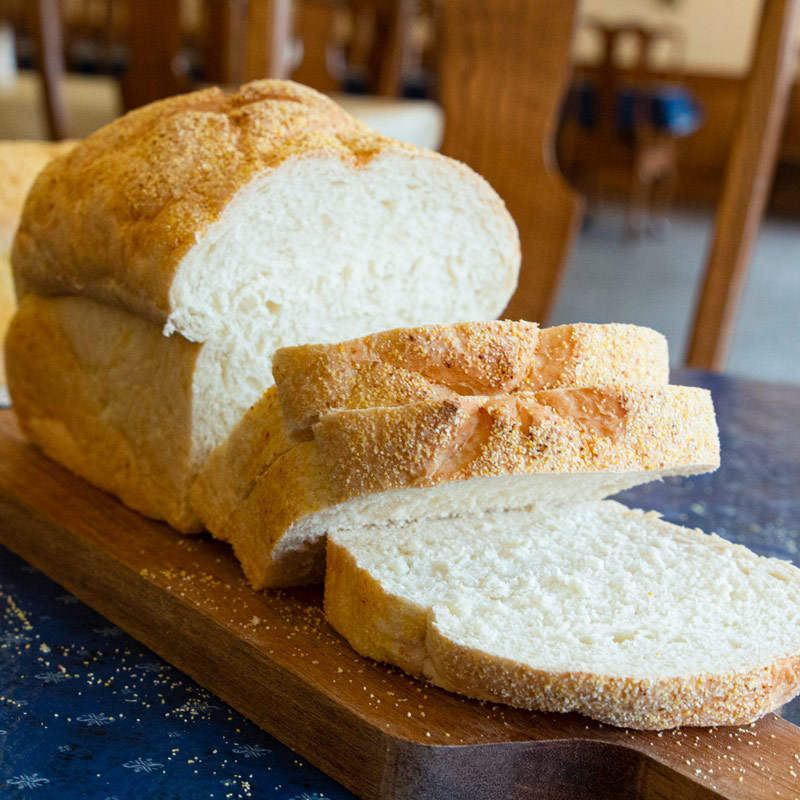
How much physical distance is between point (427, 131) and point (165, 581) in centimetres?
416

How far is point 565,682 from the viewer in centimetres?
88

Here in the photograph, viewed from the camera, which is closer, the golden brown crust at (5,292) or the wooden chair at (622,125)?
the golden brown crust at (5,292)

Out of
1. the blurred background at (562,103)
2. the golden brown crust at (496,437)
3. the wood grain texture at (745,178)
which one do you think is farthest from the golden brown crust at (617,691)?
the wood grain texture at (745,178)

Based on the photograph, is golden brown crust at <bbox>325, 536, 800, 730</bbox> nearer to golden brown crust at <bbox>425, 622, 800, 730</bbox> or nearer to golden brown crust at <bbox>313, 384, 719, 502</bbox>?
golden brown crust at <bbox>425, 622, 800, 730</bbox>

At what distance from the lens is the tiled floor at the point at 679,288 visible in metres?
6.28

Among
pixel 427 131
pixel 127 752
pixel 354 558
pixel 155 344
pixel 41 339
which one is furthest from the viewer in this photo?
pixel 427 131

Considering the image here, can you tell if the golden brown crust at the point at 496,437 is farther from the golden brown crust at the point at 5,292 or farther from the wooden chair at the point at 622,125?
the wooden chair at the point at 622,125

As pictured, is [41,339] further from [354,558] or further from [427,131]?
[427,131]

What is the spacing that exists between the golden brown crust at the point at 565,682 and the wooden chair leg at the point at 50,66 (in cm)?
404

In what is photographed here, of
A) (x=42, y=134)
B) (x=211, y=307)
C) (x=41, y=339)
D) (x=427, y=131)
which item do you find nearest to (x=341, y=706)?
(x=211, y=307)

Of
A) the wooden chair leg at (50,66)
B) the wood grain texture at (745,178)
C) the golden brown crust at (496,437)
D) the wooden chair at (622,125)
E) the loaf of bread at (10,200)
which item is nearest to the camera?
the golden brown crust at (496,437)

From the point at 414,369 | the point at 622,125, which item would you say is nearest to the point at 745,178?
the point at 414,369

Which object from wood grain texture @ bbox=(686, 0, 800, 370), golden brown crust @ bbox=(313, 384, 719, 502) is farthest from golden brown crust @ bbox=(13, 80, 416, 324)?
wood grain texture @ bbox=(686, 0, 800, 370)

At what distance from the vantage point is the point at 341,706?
89 centimetres
